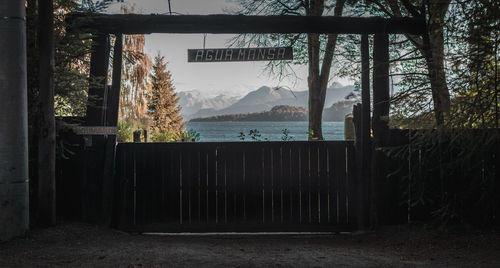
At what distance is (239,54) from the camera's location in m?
6.75

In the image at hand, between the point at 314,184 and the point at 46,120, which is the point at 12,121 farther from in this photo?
the point at 314,184

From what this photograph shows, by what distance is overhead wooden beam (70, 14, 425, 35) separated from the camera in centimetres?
623

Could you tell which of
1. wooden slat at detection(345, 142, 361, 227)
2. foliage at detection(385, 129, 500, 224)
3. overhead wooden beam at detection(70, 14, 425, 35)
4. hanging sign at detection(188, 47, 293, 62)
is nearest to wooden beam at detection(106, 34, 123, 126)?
overhead wooden beam at detection(70, 14, 425, 35)

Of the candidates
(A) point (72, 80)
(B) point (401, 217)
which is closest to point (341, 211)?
(B) point (401, 217)

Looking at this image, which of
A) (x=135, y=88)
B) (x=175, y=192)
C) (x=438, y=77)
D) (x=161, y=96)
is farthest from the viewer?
(x=161, y=96)

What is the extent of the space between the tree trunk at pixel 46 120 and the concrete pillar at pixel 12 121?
0.34m

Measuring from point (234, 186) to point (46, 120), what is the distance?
2928 millimetres

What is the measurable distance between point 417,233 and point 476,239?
756 mm

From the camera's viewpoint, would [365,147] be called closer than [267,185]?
Yes

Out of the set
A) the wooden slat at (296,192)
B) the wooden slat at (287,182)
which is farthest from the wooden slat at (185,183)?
the wooden slat at (296,192)

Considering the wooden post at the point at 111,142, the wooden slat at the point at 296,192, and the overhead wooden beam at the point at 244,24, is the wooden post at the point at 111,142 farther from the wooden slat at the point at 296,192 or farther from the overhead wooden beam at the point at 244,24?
the wooden slat at the point at 296,192

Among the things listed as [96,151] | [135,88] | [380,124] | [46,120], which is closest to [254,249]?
[380,124]

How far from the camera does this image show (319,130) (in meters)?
14.3

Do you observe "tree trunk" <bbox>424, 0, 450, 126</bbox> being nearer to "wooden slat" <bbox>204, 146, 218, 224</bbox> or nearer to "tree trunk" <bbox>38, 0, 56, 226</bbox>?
"wooden slat" <bbox>204, 146, 218, 224</bbox>
